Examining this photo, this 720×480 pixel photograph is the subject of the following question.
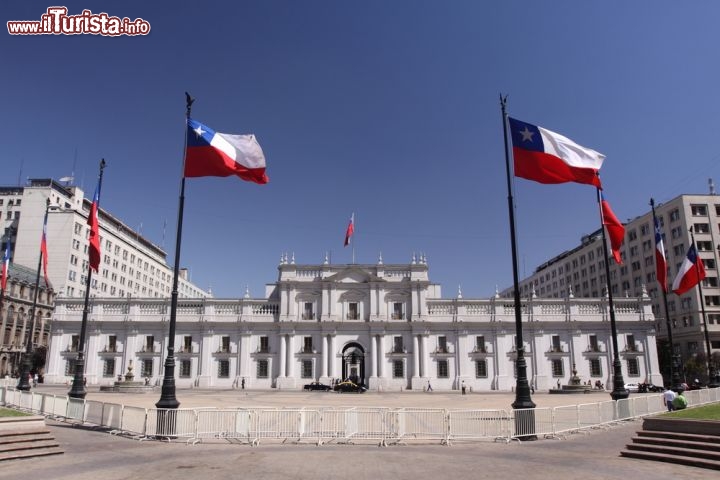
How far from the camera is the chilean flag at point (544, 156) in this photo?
19.4 m

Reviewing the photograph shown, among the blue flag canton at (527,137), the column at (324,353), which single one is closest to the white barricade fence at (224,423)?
the blue flag canton at (527,137)

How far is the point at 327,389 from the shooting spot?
175ft

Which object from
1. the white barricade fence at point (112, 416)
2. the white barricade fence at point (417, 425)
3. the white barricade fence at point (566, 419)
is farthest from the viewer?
the white barricade fence at point (566, 419)

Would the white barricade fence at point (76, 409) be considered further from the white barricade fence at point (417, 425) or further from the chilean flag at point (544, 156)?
the chilean flag at point (544, 156)

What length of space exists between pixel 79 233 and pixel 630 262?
8873cm

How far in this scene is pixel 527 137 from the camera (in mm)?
19469

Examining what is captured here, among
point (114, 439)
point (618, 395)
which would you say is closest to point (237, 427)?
point (114, 439)

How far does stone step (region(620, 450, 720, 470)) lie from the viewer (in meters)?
13.4

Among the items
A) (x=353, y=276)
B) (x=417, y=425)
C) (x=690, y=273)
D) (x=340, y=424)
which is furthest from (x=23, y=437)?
(x=353, y=276)

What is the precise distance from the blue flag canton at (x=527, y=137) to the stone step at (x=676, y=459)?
35.3 feet

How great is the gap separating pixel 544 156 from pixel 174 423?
16.7 meters

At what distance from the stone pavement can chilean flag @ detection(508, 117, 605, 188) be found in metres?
9.72

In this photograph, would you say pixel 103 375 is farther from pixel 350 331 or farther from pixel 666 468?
pixel 666 468

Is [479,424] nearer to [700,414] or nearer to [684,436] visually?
[684,436]
